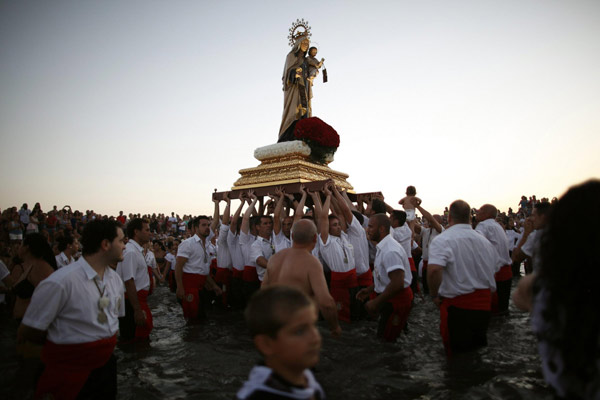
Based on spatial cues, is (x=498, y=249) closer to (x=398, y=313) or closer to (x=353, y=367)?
(x=398, y=313)

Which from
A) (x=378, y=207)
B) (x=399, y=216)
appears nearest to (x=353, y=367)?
(x=399, y=216)

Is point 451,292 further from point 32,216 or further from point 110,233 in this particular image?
point 32,216

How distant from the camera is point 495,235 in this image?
22.6ft

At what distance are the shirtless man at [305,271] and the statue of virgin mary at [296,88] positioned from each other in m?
7.26

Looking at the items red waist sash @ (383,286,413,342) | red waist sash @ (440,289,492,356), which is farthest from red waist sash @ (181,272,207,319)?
red waist sash @ (440,289,492,356)

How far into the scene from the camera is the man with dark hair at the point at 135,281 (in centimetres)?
515

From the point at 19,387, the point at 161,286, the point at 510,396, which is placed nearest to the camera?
the point at 510,396

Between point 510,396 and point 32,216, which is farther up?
point 32,216

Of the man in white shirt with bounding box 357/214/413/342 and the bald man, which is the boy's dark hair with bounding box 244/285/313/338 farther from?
the bald man

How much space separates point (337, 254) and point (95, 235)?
3817 mm

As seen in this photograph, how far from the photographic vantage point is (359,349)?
5.28 meters

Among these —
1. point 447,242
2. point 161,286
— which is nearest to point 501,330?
point 447,242

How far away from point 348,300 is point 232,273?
310 centimetres

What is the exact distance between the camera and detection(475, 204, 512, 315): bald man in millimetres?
6910
